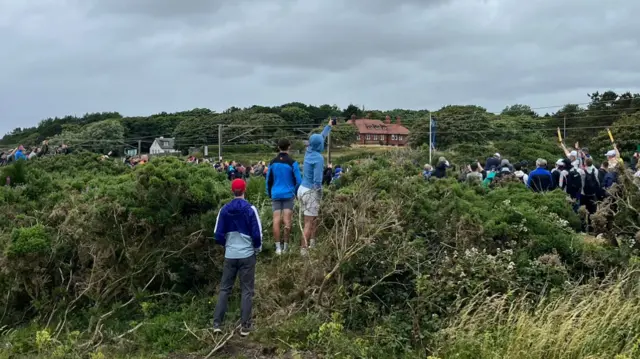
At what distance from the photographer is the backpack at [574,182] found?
38.5 feet

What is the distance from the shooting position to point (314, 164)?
835cm

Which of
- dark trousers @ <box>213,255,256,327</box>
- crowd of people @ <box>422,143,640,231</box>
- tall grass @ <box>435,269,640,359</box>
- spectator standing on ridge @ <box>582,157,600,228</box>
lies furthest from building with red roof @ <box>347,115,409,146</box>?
tall grass @ <box>435,269,640,359</box>

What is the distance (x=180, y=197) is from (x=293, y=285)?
236cm

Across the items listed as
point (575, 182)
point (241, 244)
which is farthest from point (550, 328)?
point (575, 182)

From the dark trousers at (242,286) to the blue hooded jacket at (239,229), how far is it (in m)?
0.10

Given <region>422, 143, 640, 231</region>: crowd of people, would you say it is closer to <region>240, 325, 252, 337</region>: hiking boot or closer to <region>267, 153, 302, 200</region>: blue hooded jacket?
<region>267, 153, 302, 200</region>: blue hooded jacket

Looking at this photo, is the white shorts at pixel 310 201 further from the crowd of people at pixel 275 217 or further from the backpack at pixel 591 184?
the backpack at pixel 591 184

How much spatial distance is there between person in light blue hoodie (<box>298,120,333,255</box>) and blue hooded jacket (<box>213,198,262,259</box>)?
1.65m

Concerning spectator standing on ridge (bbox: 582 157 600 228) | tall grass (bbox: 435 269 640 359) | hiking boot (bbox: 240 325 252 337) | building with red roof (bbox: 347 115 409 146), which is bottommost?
hiking boot (bbox: 240 325 252 337)

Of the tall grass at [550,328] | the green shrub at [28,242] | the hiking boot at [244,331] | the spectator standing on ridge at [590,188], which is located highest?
the spectator standing on ridge at [590,188]

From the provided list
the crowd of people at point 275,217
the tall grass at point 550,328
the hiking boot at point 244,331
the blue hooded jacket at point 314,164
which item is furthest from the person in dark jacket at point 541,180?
the hiking boot at point 244,331

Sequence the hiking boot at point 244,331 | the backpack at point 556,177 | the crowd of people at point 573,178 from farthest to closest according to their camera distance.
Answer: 1. the backpack at point 556,177
2. the crowd of people at point 573,178
3. the hiking boot at point 244,331

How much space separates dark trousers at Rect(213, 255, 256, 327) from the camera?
6.70 meters

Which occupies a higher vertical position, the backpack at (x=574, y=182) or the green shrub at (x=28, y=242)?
the backpack at (x=574, y=182)
